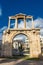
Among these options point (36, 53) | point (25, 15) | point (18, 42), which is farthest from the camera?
point (18, 42)

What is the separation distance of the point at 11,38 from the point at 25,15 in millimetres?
5302

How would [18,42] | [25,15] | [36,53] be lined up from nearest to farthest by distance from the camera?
[36,53] < [25,15] < [18,42]

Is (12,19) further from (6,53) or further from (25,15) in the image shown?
(6,53)

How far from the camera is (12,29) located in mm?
28281

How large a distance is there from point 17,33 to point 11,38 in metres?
1.46

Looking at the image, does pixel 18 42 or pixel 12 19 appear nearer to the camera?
pixel 12 19

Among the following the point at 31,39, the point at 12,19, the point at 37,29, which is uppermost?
the point at 12,19

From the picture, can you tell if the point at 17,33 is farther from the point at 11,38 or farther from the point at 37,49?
the point at 37,49

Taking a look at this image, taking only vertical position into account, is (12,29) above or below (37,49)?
above

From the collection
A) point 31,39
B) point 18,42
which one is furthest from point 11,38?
point 18,42

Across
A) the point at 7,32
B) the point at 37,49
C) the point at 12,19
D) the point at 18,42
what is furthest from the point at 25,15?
the point at 18,42

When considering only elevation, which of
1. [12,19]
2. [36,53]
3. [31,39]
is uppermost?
[12,19]

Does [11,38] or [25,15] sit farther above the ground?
[25,15]

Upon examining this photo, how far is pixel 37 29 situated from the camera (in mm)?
27750
